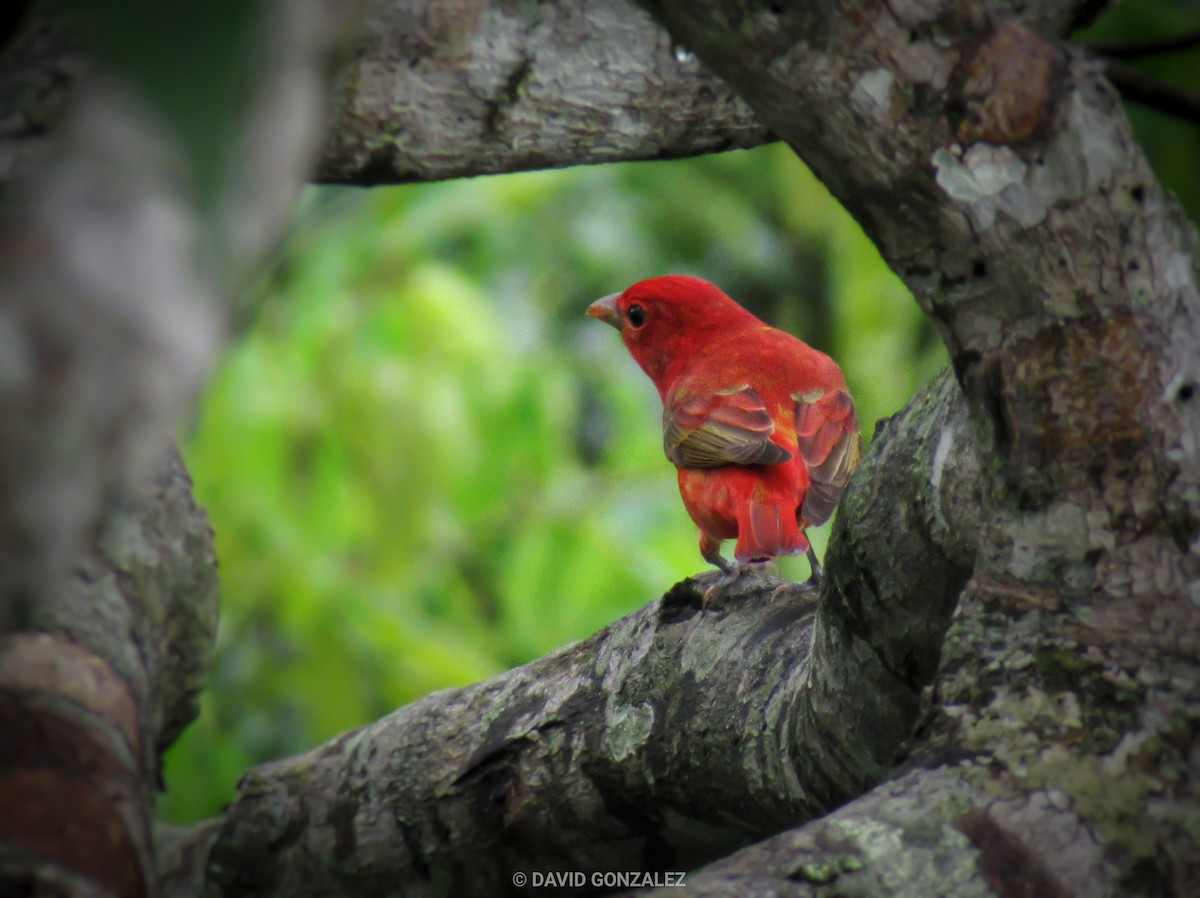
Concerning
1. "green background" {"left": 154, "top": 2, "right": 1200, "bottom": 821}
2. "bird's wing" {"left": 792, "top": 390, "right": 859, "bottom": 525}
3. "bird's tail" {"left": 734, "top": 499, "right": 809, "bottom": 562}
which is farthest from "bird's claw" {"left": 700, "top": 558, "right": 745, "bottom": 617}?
"green background" {"left": 154, "top": 2, "right": 1200, "bottom": 821}

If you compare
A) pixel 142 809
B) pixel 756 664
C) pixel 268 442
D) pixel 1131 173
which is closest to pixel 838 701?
pixel 756 664

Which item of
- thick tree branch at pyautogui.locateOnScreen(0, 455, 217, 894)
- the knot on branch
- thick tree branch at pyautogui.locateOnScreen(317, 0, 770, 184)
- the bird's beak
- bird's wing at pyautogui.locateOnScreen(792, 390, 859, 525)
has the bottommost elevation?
the bird's beak

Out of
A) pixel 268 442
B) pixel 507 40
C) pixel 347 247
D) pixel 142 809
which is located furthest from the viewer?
pixel 347 247

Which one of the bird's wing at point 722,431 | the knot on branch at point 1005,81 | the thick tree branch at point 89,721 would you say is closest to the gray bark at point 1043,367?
the knot on branch at point 1005,81

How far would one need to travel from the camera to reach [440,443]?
357cm

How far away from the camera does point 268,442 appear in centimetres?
360

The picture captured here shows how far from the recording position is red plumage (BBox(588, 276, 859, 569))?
2715 millimetres

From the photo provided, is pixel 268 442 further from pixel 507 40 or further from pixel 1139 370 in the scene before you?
pixel 1139 370

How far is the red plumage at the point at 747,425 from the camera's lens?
271 cm

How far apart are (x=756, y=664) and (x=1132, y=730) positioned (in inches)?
31.5

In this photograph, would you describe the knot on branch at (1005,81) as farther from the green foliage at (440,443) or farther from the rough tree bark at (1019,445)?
the green foliage at (440,443)

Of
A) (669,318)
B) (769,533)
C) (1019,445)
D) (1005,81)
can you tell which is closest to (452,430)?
(669,318)

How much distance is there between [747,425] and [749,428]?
12 millimetres

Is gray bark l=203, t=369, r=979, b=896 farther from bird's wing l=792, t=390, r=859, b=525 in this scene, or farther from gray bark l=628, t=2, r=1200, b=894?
bird's wing l=792, t=390, r=859, b=525
